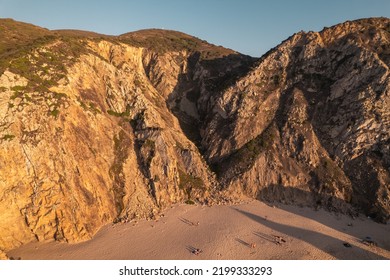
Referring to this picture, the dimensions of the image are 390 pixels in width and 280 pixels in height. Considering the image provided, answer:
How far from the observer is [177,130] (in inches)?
2200

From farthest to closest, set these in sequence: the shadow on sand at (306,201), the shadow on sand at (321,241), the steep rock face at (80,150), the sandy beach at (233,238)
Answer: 1. the shadow on sand at (306,201)
2. the shadow on sand at (321,241)
3. the steep rock face at (80,150)
4. the sandy beach at (233,238)

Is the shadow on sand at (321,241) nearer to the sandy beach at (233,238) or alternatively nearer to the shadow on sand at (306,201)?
the sandy beach at (233,238)

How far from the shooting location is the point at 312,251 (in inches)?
1323

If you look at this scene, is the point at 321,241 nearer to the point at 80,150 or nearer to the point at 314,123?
the point at 314,123

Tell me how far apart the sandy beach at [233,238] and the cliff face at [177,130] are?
2160mm

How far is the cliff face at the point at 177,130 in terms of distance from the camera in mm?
34656

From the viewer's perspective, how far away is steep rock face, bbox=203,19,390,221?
46.5 m

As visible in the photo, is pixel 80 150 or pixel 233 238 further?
pixel 80 150

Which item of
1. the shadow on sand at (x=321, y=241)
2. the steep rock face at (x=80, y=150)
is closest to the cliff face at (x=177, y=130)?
the steep rock face at (x=80, y=150)

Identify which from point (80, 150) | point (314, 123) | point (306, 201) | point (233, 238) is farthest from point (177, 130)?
point (306, 201)

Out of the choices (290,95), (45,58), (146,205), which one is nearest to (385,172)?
(290,95)

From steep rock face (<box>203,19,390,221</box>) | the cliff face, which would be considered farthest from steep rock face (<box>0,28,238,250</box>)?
steep rock face (<box>203,19,390,221</box>)

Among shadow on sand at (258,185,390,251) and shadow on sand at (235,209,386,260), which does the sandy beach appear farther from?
shadow on sand at (258,185,390,251)

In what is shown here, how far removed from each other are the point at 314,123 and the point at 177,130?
2732cm
